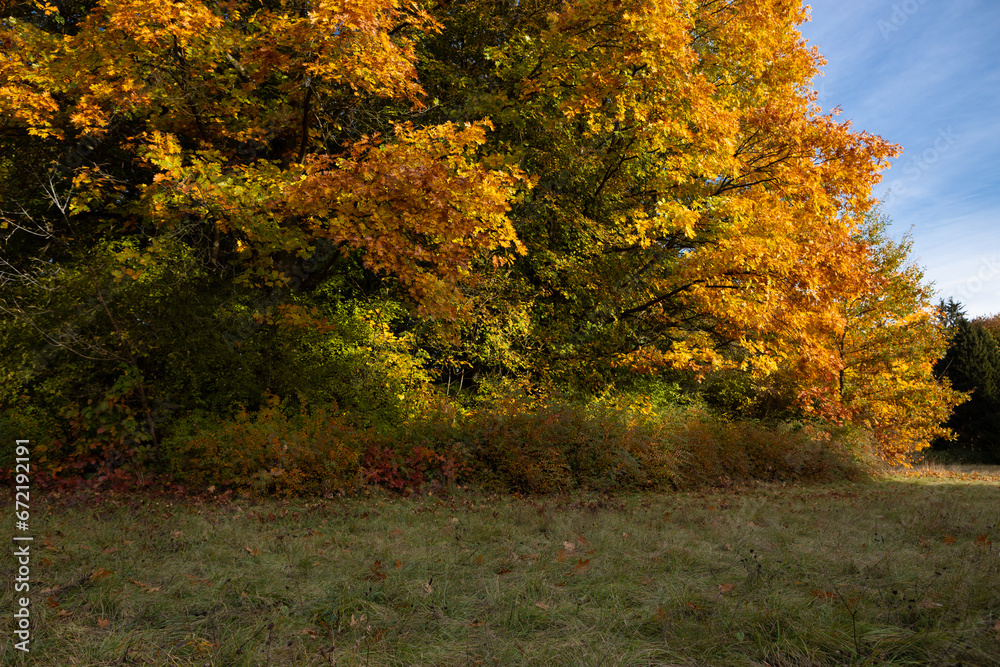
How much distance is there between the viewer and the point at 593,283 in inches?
550

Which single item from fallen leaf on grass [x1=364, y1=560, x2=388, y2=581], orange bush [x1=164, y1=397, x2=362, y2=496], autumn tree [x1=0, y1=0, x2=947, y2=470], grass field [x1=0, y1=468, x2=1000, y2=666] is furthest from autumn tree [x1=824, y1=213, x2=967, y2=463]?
fallen leaf on grass [x1=364, y1=560, x2=388, y2=581]

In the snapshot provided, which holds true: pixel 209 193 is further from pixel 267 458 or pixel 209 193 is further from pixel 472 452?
pixel 472 452

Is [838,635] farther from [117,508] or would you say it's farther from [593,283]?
[593,283]

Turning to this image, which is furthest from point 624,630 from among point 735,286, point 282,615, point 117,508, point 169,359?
point 735,286

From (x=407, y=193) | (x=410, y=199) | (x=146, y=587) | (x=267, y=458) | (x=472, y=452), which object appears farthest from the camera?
(x=472, y=452)

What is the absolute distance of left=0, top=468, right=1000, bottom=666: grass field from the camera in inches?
130

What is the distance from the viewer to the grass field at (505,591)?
10.8ft

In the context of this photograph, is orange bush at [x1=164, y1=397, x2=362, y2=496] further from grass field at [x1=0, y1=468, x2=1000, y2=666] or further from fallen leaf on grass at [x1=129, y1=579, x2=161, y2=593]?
fallen leaf on grass at [x1=129, y1=579, x2=161, y2=593]

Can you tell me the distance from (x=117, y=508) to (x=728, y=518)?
7588 millimetres

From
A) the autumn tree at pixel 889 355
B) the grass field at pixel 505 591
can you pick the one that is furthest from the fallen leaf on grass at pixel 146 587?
the autumn tree at pixel 889 355

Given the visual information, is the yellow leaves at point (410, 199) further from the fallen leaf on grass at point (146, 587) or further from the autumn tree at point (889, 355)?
the autumn tree at point (889, 355)

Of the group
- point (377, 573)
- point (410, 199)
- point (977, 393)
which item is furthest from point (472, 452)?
point (977, 393)

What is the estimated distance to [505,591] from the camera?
14.0 ft

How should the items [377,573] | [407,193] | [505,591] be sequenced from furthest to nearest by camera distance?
[407,193]
[377,573]
[505,591]
